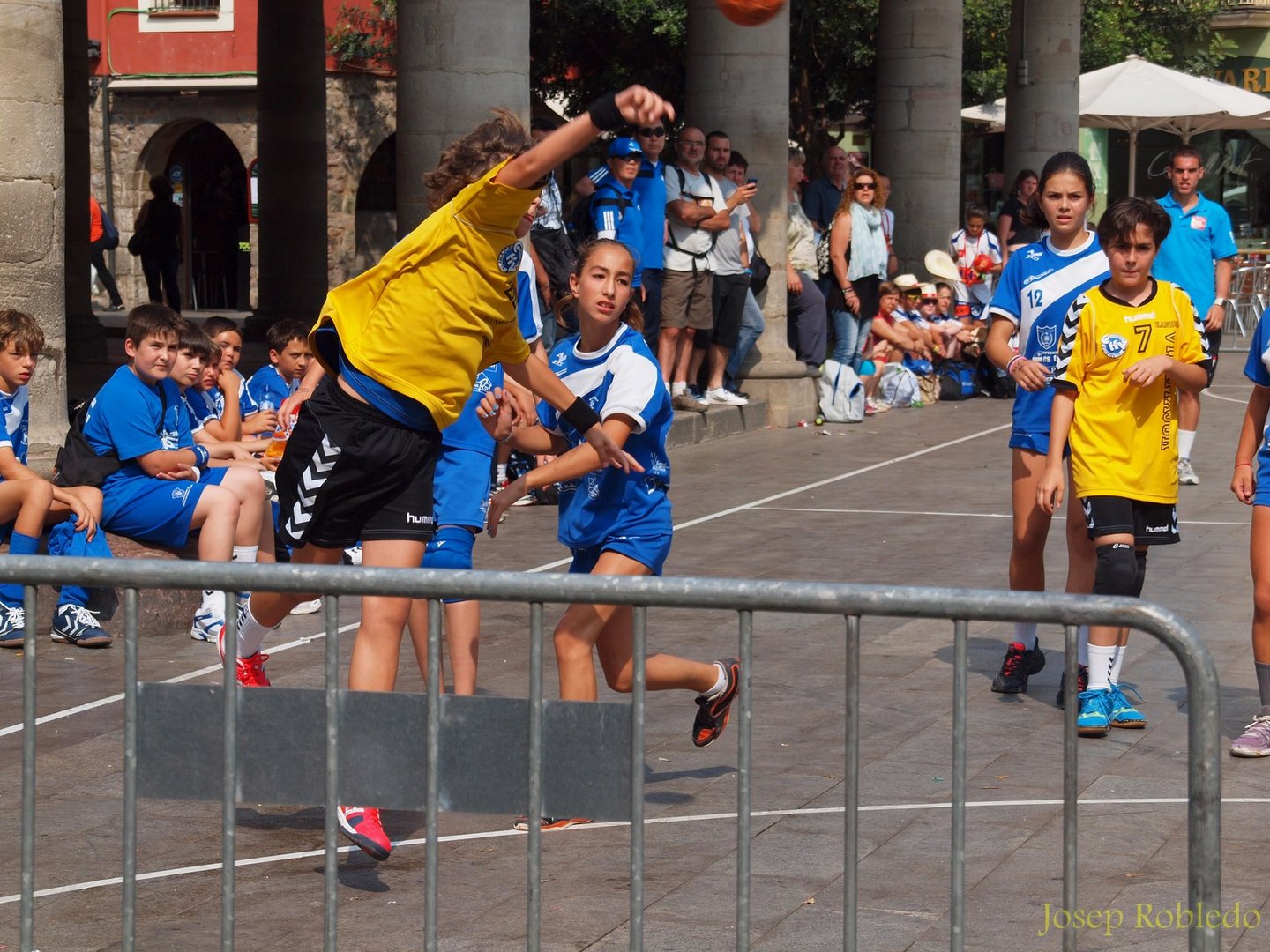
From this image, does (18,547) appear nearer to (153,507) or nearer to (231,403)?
(153,507)

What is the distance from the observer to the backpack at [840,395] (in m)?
18.3

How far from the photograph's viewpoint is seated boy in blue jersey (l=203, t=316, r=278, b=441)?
34.9 ft

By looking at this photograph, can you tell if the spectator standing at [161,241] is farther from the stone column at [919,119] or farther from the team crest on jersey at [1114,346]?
the team crest on jersey at [1114,346]

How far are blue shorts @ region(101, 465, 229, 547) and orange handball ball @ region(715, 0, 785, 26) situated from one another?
133 inches

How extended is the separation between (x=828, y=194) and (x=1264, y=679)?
526 inches

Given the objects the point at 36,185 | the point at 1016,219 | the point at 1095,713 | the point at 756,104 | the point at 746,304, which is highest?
the point at 756,104

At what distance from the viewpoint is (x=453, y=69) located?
13.4 m

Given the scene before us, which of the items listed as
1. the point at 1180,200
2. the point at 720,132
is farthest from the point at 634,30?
the point at 1180,200

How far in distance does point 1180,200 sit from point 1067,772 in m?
9.33

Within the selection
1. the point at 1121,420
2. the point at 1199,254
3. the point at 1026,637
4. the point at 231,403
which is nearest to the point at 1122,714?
the point at 1026,637

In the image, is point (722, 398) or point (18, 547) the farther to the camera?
point (722, 398)

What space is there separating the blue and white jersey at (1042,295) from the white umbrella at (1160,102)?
18766mm

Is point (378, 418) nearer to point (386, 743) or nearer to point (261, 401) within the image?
point (386, 743)

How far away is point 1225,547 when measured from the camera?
1134 centimetres
